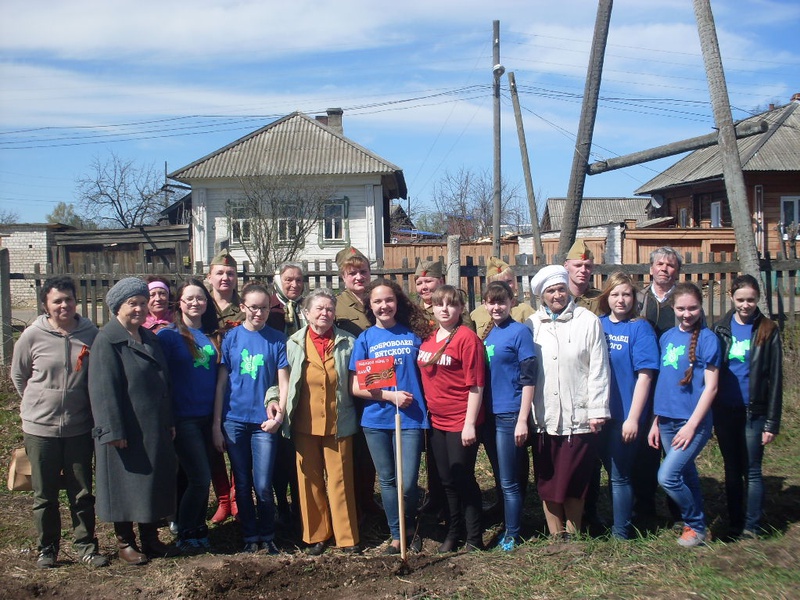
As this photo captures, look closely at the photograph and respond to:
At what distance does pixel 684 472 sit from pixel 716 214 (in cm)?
2613

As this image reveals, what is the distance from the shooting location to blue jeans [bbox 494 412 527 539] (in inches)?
177

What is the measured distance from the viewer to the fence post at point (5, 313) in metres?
8.79

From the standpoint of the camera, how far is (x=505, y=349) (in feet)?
14.6

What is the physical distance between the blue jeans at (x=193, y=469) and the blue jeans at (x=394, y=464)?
3.63ft

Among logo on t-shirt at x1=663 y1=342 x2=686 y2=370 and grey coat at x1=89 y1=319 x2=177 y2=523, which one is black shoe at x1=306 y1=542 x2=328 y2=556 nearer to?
grey coat at x1=89 y1=319 x2=177 y2=523

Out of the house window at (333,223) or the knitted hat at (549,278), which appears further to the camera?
the house window at (333,223)

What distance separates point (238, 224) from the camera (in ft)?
73.4

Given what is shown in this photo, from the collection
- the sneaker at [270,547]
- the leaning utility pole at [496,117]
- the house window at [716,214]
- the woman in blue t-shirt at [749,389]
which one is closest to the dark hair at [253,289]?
the sneaker at [270,547]

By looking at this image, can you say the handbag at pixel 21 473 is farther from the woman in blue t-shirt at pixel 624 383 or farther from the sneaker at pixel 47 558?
the woman in blue t-shirt at pixel 624 383

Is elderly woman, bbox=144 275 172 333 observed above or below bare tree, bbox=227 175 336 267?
below

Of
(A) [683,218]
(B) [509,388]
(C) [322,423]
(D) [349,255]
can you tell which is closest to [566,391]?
(B) [509,388]

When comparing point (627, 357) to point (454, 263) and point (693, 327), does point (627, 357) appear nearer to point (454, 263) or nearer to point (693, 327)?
point (693, 327)

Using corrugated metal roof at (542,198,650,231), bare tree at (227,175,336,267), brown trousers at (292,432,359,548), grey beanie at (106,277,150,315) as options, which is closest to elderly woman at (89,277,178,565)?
grey beanie at (106,277,150,315)

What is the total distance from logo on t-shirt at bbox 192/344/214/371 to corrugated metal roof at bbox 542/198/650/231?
4822 centimetres
